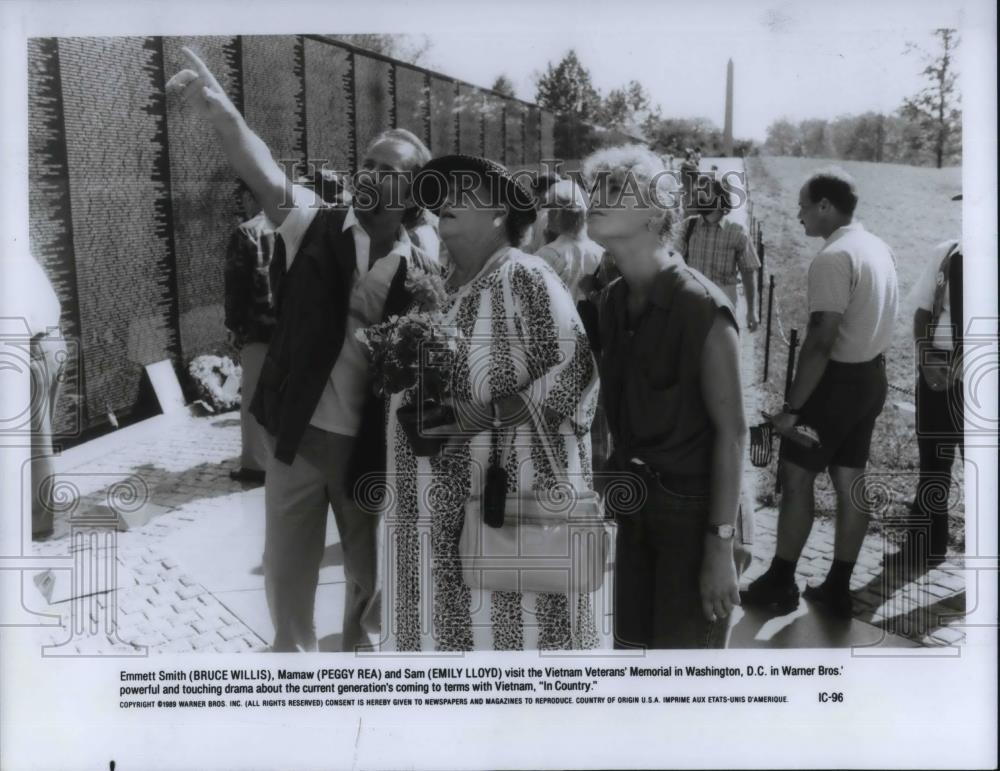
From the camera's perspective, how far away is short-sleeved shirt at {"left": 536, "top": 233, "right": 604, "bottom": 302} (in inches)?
Answer: 155

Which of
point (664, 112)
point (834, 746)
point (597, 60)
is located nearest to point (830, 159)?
point (664, 112)

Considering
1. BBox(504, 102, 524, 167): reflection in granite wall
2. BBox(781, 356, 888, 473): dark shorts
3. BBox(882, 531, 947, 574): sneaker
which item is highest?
BBox(504, 102, 524, 167): reflection in granite wall

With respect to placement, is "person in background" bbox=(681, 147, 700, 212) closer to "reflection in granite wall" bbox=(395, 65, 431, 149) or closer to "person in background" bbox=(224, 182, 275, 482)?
"reflection in granite wall" bbox=(395, 65, 431, 149)

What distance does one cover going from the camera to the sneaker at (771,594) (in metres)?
3.81

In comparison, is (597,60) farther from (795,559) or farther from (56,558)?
(56,558)

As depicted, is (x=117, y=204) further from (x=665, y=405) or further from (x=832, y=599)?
(x=832, y=599)

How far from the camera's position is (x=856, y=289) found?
3.62 metres

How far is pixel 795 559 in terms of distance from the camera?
381 cm

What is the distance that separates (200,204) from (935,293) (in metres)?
3.20

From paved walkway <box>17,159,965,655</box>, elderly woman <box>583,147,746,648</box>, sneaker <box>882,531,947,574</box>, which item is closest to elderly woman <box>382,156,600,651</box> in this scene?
elderly woman <box>583,147,746,648</box>

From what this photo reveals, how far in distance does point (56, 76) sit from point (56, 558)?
1984 millimetres

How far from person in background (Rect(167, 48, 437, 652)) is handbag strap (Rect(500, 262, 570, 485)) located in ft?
1.53

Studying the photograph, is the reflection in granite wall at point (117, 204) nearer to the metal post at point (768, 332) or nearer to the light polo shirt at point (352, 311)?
the light polo shirt at point (352, 311)

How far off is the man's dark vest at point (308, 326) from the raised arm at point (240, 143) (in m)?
0.17
